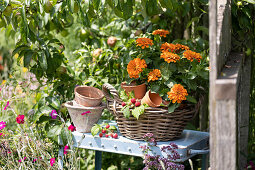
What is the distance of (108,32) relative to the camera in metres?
2.74

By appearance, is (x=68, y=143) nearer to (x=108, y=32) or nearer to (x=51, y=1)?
(x=51, y=1)

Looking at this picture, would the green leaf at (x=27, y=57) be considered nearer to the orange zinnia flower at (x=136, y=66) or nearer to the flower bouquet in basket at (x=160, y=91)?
the flower bouquet in basket at (x=160, y=91)

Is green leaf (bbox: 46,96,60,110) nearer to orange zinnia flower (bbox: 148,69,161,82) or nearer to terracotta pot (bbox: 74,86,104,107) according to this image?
terracotta pot (bbox: 74,86,104,107)

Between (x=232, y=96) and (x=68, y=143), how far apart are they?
3.34 feet

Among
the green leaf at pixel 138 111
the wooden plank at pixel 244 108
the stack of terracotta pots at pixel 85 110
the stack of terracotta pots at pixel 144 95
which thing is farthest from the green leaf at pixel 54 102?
the wooden plank at pixel 244 108

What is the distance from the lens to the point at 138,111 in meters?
1.55

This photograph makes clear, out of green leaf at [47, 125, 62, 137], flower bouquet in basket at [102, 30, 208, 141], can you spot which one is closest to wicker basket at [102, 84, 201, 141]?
flower bouquet in basket at [102, 30, 208, 141]

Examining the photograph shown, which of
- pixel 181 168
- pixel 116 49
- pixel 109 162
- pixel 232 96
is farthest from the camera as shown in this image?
pixel 109 162

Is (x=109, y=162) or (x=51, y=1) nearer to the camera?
(x=51, y=1)

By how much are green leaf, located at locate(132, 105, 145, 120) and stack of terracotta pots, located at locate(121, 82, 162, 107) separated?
5cm

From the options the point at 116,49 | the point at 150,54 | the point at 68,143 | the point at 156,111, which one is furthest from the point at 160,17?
the point at 68,143

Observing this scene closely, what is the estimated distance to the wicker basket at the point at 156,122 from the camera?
1583mm

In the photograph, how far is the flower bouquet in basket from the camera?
157 centimetres

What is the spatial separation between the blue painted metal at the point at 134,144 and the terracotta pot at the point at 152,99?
192 millimetres
